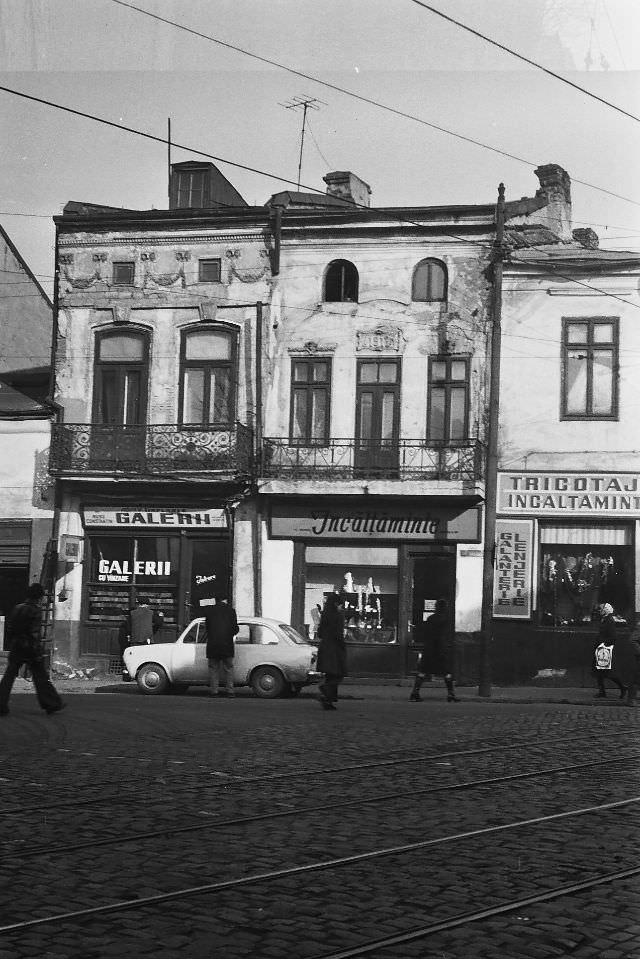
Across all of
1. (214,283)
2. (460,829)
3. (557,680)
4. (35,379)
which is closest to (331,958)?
(460,829)

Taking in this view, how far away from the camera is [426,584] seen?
29.6 meters

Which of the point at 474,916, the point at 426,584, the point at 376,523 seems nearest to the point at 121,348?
the point at 376,523

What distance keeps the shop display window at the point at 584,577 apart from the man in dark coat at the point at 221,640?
891 cm

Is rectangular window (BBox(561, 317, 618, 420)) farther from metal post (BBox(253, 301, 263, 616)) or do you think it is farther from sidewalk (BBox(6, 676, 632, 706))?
metal post (BBox(253, 301, 263, 616))

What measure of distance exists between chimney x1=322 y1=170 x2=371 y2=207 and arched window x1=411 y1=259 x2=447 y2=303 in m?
3.57

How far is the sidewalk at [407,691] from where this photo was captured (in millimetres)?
24438

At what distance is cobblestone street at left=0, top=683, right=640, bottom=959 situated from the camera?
6004 mm

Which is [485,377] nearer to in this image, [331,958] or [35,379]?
[35,379]

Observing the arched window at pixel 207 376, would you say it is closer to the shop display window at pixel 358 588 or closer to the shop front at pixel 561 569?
the shop display window at pixel 358 588

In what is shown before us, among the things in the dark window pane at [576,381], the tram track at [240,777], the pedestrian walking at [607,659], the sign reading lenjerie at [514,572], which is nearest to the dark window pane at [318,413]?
the sign reading lenjerie at [514,572]

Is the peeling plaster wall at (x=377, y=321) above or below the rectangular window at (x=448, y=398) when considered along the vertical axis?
above

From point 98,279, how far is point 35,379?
3.20 m

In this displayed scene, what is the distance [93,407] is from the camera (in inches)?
1236

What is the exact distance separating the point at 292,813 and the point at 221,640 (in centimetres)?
1281
